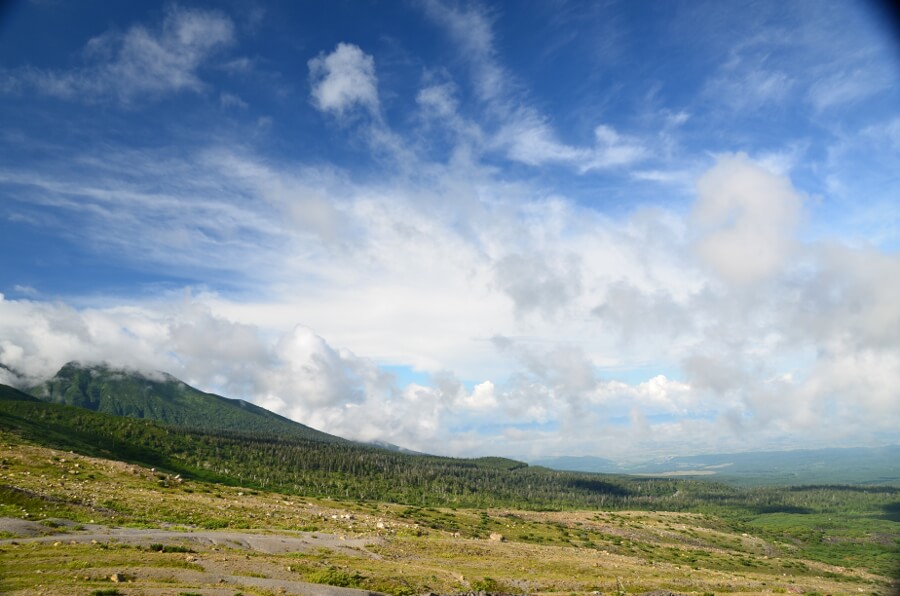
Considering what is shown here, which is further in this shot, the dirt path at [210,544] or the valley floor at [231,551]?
the valley floor at [231,551]

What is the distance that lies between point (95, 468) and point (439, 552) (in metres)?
62.8

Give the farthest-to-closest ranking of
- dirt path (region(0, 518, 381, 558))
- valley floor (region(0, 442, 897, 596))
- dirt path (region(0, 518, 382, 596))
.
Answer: dirt path (region(0, 518, 381, 558)) < valley floor (region(0, 442, 897, 596)) < dirt path (region(0, 518, 382, 596))

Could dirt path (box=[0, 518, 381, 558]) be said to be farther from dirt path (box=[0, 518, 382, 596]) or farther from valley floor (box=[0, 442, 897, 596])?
valley floor (box=[0, 442, 897, 596])

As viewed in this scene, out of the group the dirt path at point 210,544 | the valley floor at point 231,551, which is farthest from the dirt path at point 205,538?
the valley floor at point 231,551

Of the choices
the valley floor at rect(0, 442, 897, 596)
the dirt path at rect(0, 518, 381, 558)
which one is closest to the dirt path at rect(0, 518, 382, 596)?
the dirt path at rect(0, 518, 381, 558)

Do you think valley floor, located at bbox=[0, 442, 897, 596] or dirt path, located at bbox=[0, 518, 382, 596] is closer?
dirt path, located at bbox=[0, 518, 382, 596]

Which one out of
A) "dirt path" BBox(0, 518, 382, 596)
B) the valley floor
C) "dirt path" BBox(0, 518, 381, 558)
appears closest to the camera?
"dirt path" BBox(0, 518, 382, 596)

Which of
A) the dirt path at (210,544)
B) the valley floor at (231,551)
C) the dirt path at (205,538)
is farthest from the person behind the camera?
the dirt path at (205,538)

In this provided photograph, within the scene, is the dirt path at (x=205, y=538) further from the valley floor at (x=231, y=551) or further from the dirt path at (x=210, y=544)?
the valley floor at (x=231, y=551)

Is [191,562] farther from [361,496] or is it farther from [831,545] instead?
[831,545]

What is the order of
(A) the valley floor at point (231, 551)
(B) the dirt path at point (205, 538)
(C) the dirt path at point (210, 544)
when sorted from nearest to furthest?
(C) the dirt path at point (210, 544) → (A) the valley floor at point (231, 551) → (B) the dirt path at point (205, 538)

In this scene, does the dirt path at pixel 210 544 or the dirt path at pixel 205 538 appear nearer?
the dirt path at pixel 210 544

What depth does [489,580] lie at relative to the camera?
41500 millimetres

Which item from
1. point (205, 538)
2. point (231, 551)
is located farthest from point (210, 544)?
point (231, 551)
